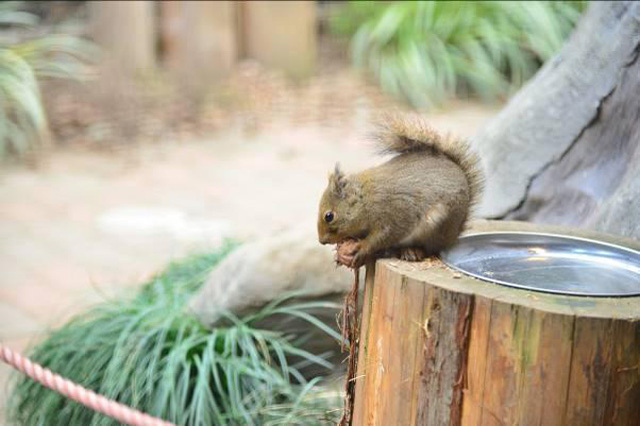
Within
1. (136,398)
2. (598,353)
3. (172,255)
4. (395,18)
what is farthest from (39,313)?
(395,18)

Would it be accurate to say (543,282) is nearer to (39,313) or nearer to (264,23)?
(39,313)

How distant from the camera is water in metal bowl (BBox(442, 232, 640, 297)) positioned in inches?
88.4

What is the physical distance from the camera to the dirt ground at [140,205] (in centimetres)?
473

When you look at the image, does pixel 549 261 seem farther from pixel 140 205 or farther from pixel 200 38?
pixel 200 38

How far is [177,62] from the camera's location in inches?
291

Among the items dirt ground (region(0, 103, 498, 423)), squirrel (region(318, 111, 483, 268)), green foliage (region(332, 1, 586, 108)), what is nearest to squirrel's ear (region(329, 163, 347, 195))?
squirrel (region(318, 111, 483, 268))

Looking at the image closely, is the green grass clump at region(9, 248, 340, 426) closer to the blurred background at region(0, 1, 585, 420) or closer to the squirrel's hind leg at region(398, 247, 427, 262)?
the squirrel's hind leg at region(398, 247, 427, 262)

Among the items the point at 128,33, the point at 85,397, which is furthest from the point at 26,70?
the point at 85,397

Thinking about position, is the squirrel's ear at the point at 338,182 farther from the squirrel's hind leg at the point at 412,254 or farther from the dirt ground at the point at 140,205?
the dirt ground at the point at 140,205

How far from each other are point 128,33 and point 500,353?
5831mm

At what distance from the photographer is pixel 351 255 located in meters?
2.29

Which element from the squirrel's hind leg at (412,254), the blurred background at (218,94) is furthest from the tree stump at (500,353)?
the blurred background at (218,94)

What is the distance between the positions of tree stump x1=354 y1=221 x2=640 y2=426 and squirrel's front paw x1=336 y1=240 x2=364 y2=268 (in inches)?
5.2

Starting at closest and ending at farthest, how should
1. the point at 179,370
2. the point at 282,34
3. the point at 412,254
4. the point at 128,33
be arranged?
1. the point at 412,254
2. the point at 179,370
3. the point at 128,33
4. the point at 282,34
